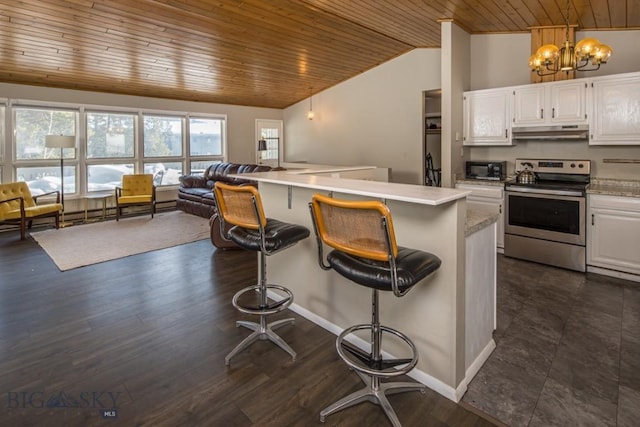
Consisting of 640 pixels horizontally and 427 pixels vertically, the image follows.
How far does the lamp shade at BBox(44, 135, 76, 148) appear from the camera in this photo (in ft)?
19.0

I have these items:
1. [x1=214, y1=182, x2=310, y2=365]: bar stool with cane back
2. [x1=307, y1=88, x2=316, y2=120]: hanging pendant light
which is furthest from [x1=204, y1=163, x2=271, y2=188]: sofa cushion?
[x1=214, y1=182, x2=310, y2=365]: bar stool with cane back

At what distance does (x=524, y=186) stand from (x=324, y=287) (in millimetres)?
2887

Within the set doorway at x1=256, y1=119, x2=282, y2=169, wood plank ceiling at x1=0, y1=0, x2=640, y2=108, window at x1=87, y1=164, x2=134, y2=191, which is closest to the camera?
wood plank ceiling at x1=0, y1=0, x2=640, y2=108

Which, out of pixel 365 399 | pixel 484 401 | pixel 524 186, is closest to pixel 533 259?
pixel 524 186

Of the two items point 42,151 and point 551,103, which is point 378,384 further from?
point 42,151

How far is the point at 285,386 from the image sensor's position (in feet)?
6.55

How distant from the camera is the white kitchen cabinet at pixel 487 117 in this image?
15.2ft

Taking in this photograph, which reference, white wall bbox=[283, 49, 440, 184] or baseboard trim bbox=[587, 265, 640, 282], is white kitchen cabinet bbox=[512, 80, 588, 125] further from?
white wall bbox=[283, 49, 440, 184]

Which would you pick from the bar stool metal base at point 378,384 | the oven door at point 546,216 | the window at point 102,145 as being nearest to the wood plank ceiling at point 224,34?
the window at point 102,145

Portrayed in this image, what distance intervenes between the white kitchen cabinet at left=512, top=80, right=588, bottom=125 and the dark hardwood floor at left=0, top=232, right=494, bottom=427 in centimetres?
371

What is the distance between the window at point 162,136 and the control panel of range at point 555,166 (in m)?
6.74

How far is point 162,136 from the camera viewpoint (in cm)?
780

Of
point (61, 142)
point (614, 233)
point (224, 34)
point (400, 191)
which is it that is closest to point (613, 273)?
point (614, 233)

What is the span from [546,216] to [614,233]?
23.9 inches
